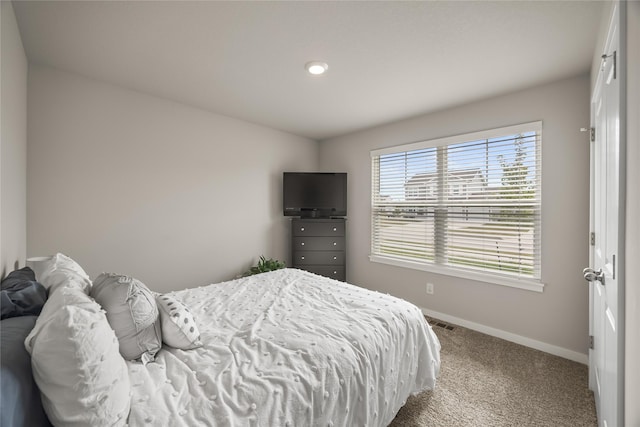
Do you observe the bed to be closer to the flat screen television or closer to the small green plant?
→ the small green plant

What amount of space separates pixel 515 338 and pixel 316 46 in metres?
3.23

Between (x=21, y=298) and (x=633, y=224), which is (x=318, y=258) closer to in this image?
(x=21, y=298)

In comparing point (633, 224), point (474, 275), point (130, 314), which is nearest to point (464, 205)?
point (474, 275)

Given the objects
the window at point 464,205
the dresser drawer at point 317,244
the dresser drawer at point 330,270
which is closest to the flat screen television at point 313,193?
the dresser drawer at point 317,244

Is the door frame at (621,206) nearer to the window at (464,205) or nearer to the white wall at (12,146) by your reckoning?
the window at (464,205)

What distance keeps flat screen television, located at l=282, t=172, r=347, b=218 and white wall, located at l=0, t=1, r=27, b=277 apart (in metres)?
2.64

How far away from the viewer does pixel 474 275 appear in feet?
10.0

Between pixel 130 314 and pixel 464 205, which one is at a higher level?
pixel 464 205


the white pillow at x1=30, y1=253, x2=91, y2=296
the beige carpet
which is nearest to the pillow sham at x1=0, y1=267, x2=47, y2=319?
the white pillow at x1=30, y1=253, x2=91, y2=296

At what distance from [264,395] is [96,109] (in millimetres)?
2925

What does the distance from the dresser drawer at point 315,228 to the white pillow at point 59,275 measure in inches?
108

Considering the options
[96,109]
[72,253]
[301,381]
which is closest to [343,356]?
[301,381]

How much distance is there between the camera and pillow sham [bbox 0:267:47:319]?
1043mm

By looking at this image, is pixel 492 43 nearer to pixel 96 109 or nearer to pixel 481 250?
pixel 481 250
